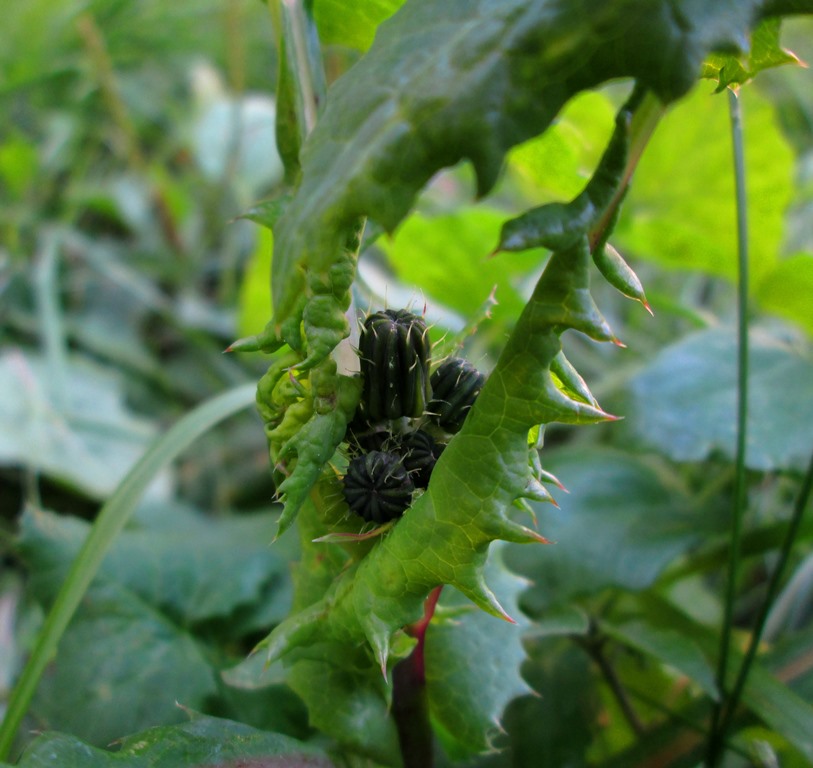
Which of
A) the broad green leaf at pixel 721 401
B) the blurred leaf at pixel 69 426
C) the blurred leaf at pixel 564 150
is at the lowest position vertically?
the blurred leaf at pixel 69 426

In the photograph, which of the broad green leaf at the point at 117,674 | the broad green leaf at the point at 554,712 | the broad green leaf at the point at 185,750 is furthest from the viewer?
the broad green leaf at the point at 554,712

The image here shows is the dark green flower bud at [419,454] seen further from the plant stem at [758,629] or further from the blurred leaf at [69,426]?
the blurred leaf at [69,426]

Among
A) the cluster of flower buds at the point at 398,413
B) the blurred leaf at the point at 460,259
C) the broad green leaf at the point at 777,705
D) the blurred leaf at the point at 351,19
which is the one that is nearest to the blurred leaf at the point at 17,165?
the blurred leaf at the point at 460,259

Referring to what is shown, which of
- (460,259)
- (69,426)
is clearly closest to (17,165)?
(69,426)

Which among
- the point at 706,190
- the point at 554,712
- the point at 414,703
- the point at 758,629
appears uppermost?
the point at 706,190

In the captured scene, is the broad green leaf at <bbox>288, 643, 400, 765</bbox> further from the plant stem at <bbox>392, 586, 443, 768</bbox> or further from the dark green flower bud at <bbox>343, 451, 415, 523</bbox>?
the dark green flower bud at <bbox>343, 451, 415, 523</bbox>

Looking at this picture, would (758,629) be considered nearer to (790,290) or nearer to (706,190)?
(790,290)

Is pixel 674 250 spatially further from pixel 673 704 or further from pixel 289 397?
pixel 289 397
